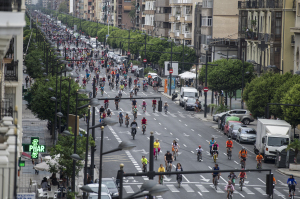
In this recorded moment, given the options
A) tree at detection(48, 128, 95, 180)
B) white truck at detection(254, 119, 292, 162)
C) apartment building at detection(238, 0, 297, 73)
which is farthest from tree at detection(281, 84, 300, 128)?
tree at detection(48, 128, 95, 180)

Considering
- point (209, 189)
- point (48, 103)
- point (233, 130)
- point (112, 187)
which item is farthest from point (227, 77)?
point (112, 187)

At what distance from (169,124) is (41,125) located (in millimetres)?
10640

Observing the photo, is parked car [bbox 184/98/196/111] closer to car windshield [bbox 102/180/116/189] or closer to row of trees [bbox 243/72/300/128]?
row of trees [bbox 243/72/300/128]

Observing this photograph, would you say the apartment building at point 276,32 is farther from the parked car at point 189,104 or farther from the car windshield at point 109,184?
the car windshield at point 109,184

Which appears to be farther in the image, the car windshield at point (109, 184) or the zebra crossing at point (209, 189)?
the zebra crossing at point (209, 189)

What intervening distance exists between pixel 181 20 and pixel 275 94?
64.8m

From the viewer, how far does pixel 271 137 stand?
140 ft

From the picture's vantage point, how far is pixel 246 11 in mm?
79625

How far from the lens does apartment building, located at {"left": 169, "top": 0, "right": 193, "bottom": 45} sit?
11181cm

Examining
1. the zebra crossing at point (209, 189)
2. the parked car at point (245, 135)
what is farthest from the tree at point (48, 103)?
the zebra crossing at point (209, 189)

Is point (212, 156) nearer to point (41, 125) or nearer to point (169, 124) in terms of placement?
point (169, 124)

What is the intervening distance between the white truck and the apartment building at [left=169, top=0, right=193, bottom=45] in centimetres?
6722

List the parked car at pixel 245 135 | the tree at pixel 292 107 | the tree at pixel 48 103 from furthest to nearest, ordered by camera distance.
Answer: the parked car at pixel 245 135
the tree at pixel 48 103
the tree at pixel 292 107

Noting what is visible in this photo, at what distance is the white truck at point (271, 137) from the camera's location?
139 feet
